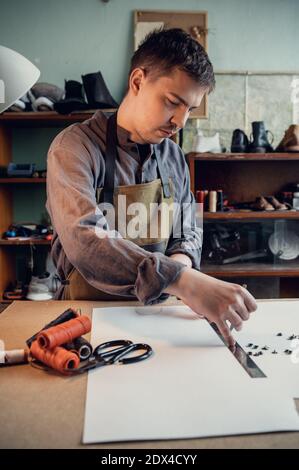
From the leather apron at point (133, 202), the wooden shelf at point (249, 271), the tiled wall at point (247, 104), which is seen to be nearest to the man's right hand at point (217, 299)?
the leather apron at point (133, 202)

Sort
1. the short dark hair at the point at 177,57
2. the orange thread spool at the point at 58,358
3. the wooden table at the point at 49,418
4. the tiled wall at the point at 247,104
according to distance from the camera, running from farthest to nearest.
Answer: the tiled wall at the point at 247,104 → the short dark hair at the point at 177,57 → the orange thread spool at the point at 58,358 → the wooden table at the point at 49,418

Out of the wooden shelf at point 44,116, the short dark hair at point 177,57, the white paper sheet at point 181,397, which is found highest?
the wooden shelf at point 44,116

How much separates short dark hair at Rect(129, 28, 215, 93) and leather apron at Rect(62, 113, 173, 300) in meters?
0.26

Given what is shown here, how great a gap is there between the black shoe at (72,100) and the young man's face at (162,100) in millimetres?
1694

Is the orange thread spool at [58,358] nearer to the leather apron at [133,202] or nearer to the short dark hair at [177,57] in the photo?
the leather apron at [133,202]

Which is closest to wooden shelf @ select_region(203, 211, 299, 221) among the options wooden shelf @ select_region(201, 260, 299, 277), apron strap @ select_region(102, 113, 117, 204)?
wooden shelf @ select_region(201, 260, 299, 277)

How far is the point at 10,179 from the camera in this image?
3057mm

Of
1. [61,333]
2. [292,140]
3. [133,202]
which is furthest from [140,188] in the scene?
[292,140]

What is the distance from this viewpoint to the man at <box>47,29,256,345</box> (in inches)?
37.4

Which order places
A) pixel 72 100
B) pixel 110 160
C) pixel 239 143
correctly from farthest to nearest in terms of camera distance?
pixel 239 143 < pixel 72 100 < pixel 110 160

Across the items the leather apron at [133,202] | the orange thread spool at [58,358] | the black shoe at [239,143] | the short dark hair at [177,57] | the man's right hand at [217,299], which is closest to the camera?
the orange thread spool at [58,358]

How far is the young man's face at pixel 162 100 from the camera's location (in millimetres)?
1236

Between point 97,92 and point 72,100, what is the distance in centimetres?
20

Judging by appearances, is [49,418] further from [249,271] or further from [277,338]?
[249,271]
